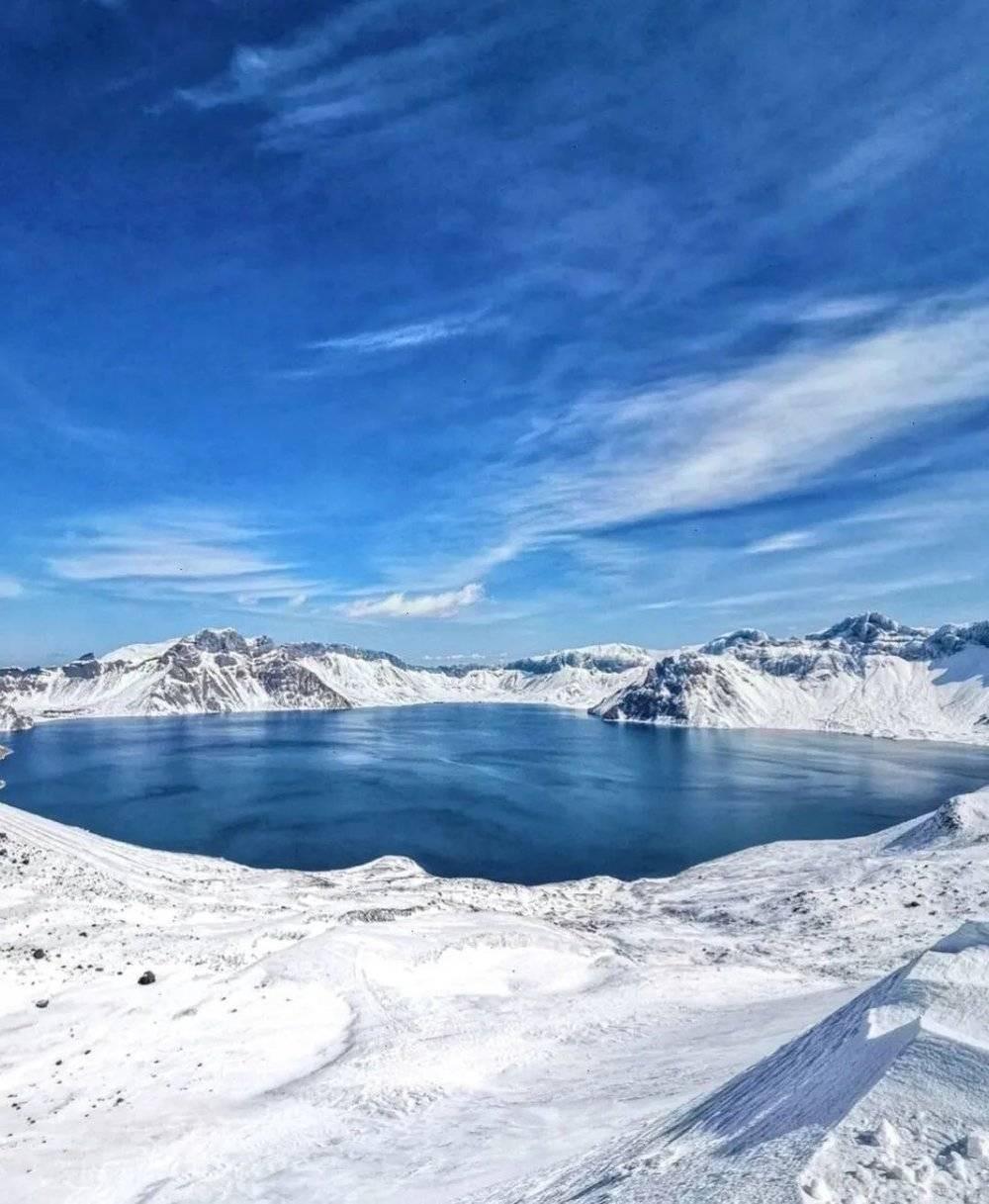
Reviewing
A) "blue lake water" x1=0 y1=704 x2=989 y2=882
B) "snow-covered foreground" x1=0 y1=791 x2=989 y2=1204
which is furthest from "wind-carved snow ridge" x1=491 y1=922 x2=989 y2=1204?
"blue lake water" x1=0 y1=704 x2=989 y2=882

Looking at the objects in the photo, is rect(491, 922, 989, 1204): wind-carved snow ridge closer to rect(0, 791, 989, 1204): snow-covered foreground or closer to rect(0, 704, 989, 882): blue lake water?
rect(0, 791, 989, 1204): snow-covered foreground

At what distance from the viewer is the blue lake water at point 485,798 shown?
2840 inches

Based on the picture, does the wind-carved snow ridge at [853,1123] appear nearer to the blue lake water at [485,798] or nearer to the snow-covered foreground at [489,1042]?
the snow-covered foreground at [489,1042]

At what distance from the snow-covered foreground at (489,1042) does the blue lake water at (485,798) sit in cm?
2491

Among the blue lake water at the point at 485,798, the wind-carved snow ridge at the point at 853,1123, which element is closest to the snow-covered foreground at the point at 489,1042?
the wind-carved snow ridge at the point at 853,1123

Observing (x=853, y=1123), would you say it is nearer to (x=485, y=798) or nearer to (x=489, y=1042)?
(x=489, y=1042)

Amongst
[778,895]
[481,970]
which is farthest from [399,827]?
[481,970]

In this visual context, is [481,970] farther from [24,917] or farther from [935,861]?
[935,861]

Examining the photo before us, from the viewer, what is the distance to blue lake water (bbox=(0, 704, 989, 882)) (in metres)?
72.1

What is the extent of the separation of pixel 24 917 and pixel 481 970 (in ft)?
72.0

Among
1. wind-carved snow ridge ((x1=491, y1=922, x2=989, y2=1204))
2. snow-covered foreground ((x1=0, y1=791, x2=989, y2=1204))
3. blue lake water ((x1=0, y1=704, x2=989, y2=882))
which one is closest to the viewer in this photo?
wind-carved snow ridge ((x1=491, y1=922, x2=989, y2=1204))

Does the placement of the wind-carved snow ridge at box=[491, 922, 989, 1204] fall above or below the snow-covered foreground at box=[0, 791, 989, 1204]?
above

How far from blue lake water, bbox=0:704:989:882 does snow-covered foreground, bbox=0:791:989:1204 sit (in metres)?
24.9

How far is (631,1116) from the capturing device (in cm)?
1327
